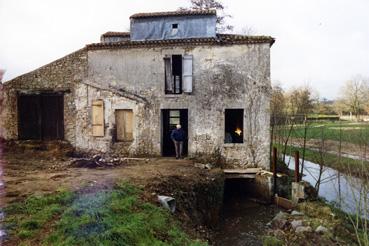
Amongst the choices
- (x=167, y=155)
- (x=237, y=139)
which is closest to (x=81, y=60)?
(x=167, y=155)

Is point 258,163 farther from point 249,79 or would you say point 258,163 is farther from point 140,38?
point 140,38

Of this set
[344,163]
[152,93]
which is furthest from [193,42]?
[344,163]

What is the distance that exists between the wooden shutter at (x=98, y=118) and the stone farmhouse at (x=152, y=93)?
0.16ft

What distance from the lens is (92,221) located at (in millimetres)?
6570

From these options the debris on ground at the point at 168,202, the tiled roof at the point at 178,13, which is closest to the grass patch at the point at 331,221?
the debris on ground at the point at 168,202

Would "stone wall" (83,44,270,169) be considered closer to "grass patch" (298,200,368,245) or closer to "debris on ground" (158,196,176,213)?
"grass patch" (298,200,368,245)

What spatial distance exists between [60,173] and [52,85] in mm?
6609

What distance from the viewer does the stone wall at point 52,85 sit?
15688 millimetres

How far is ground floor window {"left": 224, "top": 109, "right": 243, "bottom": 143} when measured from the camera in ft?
51.2

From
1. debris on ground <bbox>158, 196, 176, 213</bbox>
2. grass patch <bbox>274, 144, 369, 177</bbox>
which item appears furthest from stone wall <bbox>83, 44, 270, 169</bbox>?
debris on ground <bbox>158, 196, 176, 213</bbox>

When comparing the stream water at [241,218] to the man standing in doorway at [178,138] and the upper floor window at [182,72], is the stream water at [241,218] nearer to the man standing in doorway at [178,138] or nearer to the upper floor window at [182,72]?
the man standing in doorway at [178,138]

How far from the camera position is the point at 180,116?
18.7 metres

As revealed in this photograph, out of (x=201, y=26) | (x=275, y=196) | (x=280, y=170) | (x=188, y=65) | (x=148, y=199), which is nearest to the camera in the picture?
(x=148, y=199)

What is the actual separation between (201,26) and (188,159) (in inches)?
262
